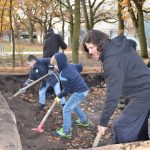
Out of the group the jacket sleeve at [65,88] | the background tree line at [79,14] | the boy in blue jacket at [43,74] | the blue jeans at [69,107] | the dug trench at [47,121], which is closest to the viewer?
the dug trench at [47,121]

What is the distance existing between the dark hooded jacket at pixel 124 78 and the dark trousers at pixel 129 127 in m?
0.07

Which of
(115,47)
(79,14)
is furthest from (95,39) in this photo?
(79,14)

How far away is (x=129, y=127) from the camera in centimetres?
477

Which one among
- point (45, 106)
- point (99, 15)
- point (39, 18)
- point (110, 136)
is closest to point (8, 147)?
point (110, 136)

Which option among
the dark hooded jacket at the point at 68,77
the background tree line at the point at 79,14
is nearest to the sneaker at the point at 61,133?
the dark hooded jacket at the point at 68,77

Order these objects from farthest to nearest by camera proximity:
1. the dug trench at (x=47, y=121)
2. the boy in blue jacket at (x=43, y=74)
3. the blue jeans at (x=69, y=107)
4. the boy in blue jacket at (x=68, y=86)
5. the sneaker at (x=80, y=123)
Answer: the boy in blue jacket at (x=43, y=74)
the sneaker at (x=80, y=123)
the blue jeans at (x=69, y=107)
the boy in blue jacket at (x=68, y=86)
the dug trench at (x=47, y=121)

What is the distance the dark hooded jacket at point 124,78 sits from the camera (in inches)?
171

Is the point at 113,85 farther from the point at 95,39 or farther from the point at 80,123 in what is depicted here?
the point at 80,123

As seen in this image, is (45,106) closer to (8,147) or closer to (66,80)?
(66,80)

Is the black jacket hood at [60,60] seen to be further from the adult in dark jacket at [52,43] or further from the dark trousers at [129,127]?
the adult in dark jacket at [52,43]

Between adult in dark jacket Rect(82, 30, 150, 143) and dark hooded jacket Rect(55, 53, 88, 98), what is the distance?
7.38 ft

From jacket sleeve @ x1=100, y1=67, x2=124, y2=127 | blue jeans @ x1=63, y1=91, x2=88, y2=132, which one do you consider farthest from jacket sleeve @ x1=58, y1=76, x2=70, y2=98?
jacket sleeve @ x1=100, y1=67, x2=124, y2=127

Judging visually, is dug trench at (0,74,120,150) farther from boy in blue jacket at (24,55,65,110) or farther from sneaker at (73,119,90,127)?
boy in blue jacket at (24,55,65,110)

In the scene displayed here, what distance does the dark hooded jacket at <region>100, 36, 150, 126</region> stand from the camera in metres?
4.33
